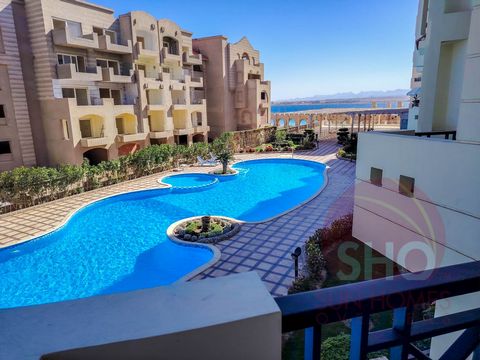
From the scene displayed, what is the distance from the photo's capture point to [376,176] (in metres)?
9.75

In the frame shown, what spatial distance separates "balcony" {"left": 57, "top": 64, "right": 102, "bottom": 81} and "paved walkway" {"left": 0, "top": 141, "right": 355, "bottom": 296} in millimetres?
7447

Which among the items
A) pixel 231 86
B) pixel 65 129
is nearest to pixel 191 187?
pixel 65 129

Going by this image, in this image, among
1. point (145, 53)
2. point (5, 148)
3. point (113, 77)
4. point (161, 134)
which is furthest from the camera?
point (161, 134)

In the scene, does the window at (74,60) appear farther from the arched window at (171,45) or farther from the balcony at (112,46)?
the arched window at (171,45)

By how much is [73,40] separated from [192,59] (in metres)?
12.3

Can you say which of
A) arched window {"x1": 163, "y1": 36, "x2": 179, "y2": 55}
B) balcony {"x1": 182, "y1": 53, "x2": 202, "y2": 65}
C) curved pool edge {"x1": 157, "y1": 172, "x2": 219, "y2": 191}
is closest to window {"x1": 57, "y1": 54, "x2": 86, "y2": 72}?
arched window {"x1": 163, "y1": 36, "x2": 179, "y2": 55}

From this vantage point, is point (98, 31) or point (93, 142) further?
point (98, 31)

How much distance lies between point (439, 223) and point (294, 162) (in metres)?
19.5

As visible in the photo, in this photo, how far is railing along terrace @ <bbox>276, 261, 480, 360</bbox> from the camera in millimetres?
1178

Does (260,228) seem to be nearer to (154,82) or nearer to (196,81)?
(154,82)

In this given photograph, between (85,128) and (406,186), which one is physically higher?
(85,128)

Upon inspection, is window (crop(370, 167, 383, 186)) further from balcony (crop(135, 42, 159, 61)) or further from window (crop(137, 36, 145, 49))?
window (crop(137, 36, 145, 49))

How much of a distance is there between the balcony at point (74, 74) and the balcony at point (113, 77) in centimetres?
49

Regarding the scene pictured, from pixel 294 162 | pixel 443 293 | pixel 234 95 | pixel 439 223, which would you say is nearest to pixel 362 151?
pixel 439 223
